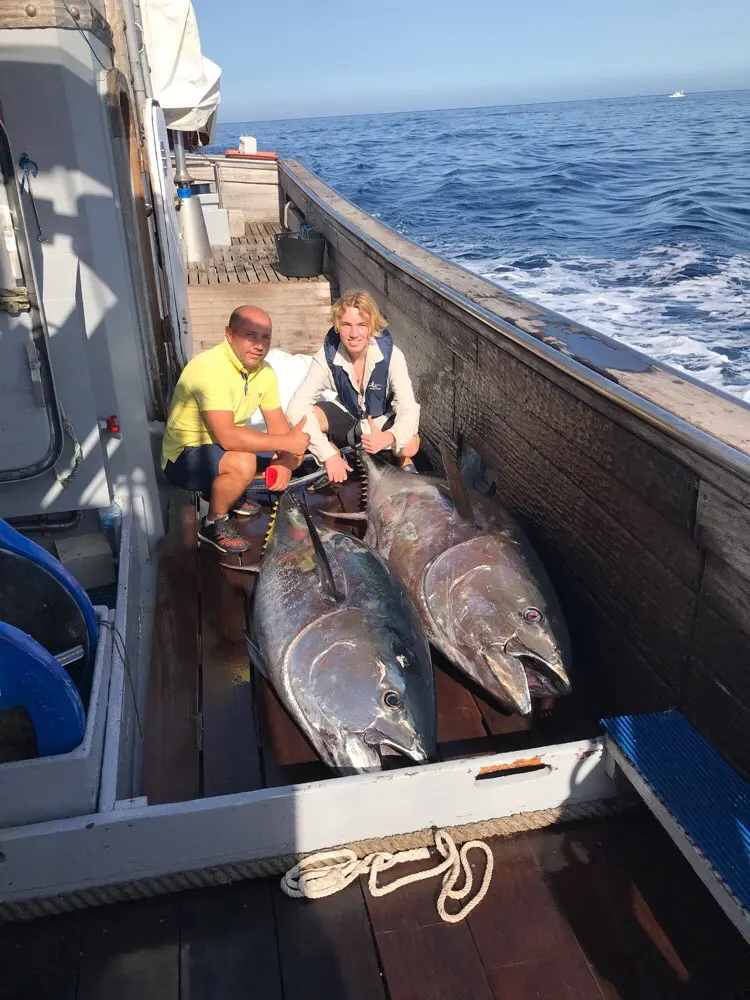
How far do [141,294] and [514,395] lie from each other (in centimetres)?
182

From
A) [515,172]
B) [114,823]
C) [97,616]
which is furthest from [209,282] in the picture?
[515,172]

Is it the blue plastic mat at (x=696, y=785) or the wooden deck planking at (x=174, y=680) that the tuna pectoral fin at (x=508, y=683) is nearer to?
the blue plastic mat at (x=696, y=785)

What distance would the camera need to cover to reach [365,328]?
13.0ft

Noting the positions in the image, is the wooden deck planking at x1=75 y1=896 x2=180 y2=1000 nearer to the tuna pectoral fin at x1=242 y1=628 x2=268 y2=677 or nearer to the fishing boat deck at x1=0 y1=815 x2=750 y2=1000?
the fishing boat deck at x1=0 y1=815 x2=750 y2=1000

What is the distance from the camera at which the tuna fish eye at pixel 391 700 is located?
2.16m

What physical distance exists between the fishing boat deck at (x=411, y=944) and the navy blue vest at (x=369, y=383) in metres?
2.72

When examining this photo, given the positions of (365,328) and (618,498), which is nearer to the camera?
(618,498)

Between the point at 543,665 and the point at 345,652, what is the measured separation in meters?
0.72

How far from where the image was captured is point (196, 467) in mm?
3678

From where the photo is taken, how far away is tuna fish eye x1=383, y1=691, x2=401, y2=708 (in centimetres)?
216

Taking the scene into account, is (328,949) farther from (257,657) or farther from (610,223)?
(610,223)

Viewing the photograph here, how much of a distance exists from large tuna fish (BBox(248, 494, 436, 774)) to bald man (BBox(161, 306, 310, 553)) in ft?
2.95

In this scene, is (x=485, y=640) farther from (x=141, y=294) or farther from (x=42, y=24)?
(x=42, y=24)

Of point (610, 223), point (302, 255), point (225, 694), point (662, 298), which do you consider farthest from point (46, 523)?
point (610, 223)
